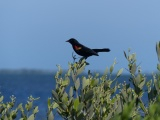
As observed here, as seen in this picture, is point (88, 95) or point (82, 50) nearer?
point (88, 95)

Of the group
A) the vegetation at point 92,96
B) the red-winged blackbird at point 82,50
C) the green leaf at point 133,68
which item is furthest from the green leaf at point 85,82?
the red-winged blackbird at point 82,50

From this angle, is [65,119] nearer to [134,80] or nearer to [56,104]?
[56,104]

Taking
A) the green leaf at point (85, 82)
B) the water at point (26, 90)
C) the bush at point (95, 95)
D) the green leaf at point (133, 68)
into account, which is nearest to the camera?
the bush at point (95, 95)

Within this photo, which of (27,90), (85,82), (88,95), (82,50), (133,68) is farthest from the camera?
(27,90)

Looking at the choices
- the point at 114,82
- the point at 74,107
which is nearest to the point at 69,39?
the point at 114,82

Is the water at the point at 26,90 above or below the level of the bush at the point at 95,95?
below

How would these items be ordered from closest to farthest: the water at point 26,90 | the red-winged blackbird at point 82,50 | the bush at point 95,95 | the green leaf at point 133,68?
the bush at point 95,95
the green leaf at point 133,68
the red-winged blackbird at point 82,50
the water at point 26,90

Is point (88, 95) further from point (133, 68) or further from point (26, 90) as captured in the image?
point (26, 90)

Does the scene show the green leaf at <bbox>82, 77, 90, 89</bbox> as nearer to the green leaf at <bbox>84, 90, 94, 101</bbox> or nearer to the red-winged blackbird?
the green leaf at <bbox>84, 90, 94, 101</bbox>

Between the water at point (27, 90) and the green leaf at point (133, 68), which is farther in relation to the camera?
the water at point (27, 90)

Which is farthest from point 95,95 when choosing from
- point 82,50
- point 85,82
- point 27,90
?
point 27,90

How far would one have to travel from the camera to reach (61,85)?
5562 millimetres

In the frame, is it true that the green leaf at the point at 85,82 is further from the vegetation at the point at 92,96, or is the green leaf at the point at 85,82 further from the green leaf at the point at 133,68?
the green leaf at the point at 133,68

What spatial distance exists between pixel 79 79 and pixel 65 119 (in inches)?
18.3
